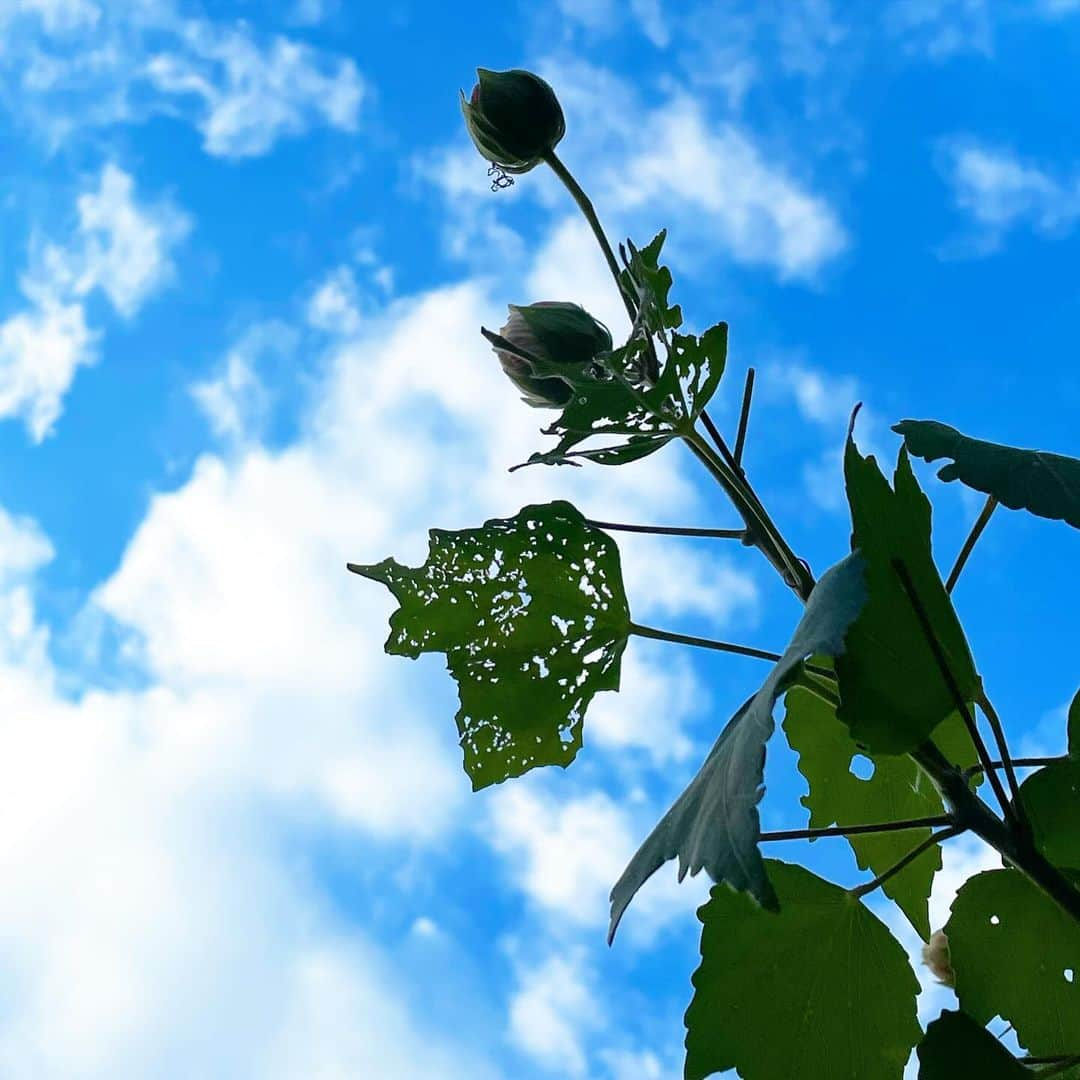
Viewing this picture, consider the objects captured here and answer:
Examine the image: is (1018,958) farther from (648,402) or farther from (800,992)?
(648,402)

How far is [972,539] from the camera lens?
0.58m

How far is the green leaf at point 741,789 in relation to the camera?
41 cm

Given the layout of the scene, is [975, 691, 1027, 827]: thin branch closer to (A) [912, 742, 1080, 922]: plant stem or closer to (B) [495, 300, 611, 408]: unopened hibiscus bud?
(A) [912, 742, 1080, 922]: plant stem

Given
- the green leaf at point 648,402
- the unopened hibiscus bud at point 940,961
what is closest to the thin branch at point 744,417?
the green leaf at point 648,402

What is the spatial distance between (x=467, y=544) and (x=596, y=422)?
0.10 m

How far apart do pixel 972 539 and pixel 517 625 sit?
0.24 metres

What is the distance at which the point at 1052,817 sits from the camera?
54 centimetres

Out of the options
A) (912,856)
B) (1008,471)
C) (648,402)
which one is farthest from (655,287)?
(912,856)

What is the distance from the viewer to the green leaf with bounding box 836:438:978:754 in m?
0.48

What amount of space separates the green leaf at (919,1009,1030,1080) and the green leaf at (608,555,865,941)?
14cm

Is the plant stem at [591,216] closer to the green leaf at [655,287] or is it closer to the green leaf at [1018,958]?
the green leaf at [655,287]

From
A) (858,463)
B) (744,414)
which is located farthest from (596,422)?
(858,463)

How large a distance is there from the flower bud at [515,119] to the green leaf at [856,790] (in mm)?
455

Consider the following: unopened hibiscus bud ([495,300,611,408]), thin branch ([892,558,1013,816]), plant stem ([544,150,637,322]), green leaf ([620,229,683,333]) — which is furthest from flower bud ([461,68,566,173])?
thin branch ([892,558,1013,816])
